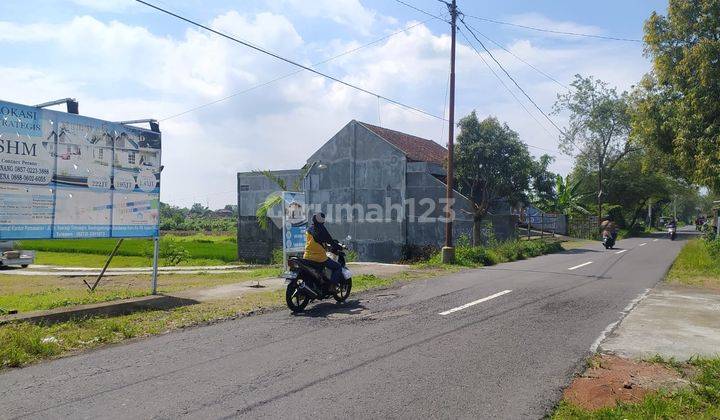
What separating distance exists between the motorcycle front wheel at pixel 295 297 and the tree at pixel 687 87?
14282mm

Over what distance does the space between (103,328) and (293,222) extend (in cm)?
779

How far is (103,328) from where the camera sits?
7988mm

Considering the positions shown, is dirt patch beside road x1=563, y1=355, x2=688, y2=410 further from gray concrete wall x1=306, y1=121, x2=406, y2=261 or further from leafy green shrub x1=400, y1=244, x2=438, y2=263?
gray concrete wall x1=306, y1=121, x2=406, y2=261

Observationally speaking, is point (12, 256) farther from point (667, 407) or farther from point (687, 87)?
point (687, 87)

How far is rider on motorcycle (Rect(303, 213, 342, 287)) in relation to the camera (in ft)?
32.4

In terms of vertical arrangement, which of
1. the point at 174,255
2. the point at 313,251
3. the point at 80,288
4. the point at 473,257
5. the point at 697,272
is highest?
the point at 313,251

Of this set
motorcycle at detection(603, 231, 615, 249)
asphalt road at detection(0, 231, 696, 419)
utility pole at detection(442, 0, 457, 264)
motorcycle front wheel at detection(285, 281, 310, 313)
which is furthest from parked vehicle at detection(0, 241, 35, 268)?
motorcycle at detection(603, 231, 615, 249)

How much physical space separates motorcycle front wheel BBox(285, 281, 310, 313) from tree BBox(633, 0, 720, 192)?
14.3 meters

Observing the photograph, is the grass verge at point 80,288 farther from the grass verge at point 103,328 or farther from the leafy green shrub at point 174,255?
the leafy green shrub at point 174,255

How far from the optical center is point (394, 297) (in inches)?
444

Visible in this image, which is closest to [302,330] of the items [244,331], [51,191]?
[244,331]

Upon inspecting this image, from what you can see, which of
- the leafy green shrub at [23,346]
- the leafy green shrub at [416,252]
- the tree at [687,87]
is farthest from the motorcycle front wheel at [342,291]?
the leafy green shrub at [416,252]

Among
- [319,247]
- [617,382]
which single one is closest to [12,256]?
[319,247]

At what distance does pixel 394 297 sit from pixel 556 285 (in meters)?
4.39
